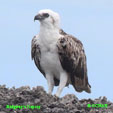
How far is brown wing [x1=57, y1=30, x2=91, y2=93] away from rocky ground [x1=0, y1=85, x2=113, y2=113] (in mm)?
1683

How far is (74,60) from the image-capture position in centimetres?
2170

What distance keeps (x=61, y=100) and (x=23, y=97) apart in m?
1.46

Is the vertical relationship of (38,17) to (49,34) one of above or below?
above

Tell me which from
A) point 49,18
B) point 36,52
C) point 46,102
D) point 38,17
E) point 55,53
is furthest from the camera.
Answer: point 36,52

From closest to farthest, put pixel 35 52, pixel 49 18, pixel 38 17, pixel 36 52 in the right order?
1. pixel 38 17
2. pixel 49 18
3. pixel 36 52
4. pixel 35 52

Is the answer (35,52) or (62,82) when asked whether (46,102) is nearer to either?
(62,82)

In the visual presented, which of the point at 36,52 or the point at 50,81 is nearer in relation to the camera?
the point at 36,52

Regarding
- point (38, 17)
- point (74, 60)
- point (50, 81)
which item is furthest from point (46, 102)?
point (38, 17)

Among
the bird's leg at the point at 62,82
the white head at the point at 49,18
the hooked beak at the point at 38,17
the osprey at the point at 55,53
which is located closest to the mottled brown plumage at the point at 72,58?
the osprey at the point at 55,53

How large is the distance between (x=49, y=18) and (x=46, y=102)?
3973mm

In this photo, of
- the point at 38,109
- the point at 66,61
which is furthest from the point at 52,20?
the point at 38,109

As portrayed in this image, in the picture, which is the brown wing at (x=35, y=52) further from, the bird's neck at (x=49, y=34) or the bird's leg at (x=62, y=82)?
the bird's leg at (x=62, y=82)

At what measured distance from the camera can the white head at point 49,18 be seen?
21.1 m

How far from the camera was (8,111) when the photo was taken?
57.9 ft
